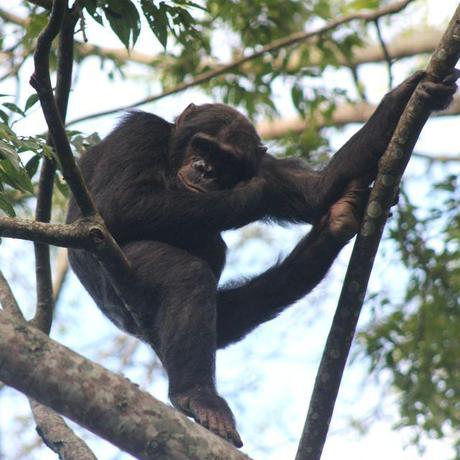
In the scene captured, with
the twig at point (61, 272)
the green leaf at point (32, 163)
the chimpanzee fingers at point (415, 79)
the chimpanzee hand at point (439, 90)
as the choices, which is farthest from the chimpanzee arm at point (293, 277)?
the twig at point (61, 272)

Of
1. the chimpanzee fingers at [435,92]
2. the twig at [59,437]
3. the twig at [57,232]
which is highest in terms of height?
the chimpanzee fingers at [435,92]

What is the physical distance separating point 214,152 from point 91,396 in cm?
312

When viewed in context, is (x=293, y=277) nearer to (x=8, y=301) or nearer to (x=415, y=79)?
(x=415, y=79)

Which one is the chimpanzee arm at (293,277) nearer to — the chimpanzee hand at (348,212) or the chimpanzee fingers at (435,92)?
the chimpanzee hand at (348,212)

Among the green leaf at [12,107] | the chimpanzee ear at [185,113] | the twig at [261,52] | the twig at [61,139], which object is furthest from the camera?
the twig at [261,52]

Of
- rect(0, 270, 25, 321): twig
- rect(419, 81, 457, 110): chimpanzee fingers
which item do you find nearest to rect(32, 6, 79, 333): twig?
rect(0, 270, 25, 321): twig

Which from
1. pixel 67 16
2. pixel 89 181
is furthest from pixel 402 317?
pixel 67 16

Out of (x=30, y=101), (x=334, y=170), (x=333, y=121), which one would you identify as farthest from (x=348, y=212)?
(x=333, y=121)

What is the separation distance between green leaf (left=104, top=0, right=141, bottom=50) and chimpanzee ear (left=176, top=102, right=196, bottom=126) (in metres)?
1.83

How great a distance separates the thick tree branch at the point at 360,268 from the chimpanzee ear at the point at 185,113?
240cm

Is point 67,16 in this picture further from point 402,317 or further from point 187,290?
point 402,317

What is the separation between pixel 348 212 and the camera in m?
5.16

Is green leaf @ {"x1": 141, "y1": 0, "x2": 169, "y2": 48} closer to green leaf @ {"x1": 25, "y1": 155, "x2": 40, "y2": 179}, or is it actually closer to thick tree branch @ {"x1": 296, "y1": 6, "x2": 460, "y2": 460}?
green leaf @ {"x1": 25, "y1": 155, "x2": 40, "y2": 179}

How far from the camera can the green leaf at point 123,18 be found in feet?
15.8
